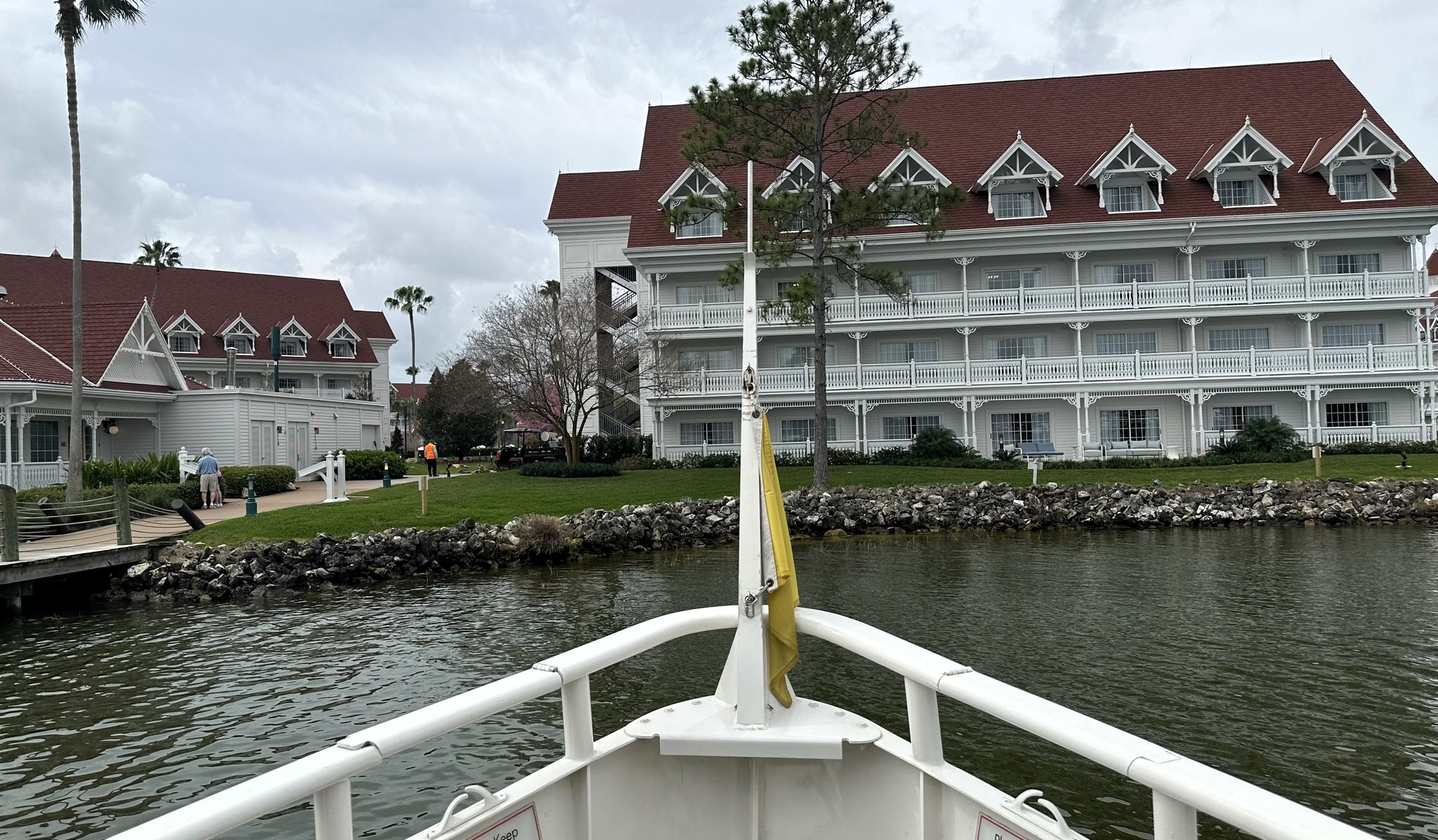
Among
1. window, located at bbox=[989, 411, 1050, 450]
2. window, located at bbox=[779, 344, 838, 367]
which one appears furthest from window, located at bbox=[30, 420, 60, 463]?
window, located at bbox=[989, 411, 1050, 450]

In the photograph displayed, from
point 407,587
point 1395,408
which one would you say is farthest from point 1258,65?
point 407,587

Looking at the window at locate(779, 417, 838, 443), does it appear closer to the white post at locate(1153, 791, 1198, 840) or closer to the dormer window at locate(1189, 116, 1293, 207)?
the dormer window at locate(1189, 116, 1293, 207)

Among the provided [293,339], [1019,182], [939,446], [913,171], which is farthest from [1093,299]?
Result: [293,339]

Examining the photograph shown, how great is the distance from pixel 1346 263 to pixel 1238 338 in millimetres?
5178

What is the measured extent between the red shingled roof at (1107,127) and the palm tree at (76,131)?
1951 centimetres

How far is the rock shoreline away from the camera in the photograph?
1738cm

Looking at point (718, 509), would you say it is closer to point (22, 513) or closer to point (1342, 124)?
point (22, 513)

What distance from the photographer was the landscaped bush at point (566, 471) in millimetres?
30781

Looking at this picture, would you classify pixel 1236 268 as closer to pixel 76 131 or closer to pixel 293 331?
pixel 76 131

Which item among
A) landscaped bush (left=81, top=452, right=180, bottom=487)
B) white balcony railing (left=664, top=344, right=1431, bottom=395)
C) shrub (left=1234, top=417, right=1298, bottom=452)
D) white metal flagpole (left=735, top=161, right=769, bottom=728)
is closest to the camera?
white metal flagpole (left=735, top=161, right=769, bottom=728)

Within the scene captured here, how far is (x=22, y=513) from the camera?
17.0 meters

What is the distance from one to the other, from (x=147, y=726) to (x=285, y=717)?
1313 mm

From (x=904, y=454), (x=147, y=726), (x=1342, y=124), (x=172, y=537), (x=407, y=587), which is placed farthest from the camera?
(x=1342, y=124)

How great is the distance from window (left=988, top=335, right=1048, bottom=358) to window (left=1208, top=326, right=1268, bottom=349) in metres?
6.54
